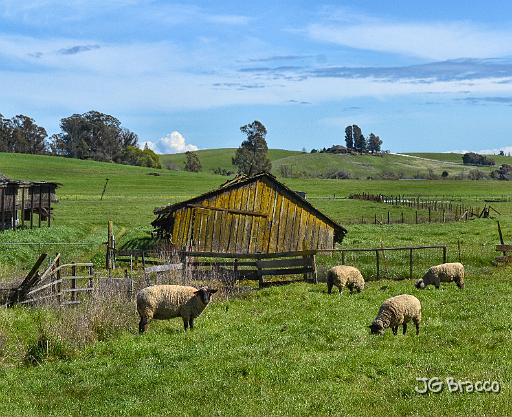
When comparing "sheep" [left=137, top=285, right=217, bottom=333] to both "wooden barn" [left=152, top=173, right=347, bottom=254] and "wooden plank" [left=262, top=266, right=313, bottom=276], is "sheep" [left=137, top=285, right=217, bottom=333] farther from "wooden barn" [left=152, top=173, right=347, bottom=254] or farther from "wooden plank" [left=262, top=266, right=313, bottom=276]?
"wooden barn" [left=152, top=173, right=347, bottom=254]

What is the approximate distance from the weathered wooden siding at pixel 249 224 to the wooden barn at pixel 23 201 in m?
20.8

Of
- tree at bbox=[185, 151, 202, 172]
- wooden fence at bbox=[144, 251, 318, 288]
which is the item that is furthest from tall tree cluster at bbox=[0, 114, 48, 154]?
wooden fence at bbox=[144, 251, 318, 288]

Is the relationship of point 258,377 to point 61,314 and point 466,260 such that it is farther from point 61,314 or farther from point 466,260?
point 466,260

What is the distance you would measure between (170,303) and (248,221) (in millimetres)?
18762

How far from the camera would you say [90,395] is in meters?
12.6

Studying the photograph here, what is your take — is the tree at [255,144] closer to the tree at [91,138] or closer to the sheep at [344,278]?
the tree at [91,138]

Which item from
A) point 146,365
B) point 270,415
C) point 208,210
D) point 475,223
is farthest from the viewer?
point 475,223

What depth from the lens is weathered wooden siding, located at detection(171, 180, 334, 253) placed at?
3616 centimetres

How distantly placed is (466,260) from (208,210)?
42.6 feet

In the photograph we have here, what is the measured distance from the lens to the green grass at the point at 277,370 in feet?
37.6

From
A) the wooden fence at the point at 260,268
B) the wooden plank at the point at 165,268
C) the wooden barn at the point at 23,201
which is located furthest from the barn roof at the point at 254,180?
the wooden barn at the point at 23,201

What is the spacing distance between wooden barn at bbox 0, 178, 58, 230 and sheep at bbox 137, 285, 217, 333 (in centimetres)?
3633

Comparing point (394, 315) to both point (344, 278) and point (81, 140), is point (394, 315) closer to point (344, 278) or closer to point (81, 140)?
point (344, 278)

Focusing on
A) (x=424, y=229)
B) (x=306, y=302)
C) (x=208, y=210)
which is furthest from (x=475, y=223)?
(x=306, y=302)
